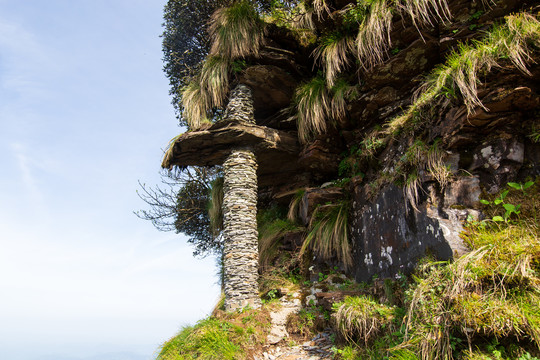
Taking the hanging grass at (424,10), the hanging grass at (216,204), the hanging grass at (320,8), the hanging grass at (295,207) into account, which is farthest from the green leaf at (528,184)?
the hanging grass at (216,204)

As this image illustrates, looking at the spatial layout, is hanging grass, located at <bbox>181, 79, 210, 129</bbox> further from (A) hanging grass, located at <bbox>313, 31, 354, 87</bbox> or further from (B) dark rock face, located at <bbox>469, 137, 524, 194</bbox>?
(B) dark rock face, located at <bbox>469, 137, 524, 194</bbox>

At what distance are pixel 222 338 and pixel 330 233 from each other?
2186 mm

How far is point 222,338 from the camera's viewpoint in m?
4.83

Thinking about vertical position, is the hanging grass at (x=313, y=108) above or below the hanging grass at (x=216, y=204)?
above

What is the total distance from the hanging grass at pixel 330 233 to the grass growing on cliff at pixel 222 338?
132cm

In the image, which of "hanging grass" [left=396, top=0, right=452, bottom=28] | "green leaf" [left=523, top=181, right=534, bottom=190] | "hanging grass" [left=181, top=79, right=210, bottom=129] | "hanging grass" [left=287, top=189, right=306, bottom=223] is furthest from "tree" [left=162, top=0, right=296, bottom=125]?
"green leaf" [left=523, top=181, right=534, bottom=190]

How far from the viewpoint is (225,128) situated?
6.30 metres

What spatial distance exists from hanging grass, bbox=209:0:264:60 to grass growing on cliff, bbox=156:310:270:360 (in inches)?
178

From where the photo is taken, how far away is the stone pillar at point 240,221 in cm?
573

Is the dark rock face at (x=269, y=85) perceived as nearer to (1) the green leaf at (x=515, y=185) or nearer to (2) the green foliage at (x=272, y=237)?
(2) the green foliage at (x=272, y=237)

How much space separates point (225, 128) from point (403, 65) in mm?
2997

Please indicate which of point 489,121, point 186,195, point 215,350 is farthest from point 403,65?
point 186,195

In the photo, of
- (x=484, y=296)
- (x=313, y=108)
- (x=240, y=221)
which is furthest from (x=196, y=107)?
(x=484, y=296)

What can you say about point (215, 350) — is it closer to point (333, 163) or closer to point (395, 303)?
point (395, 303)
